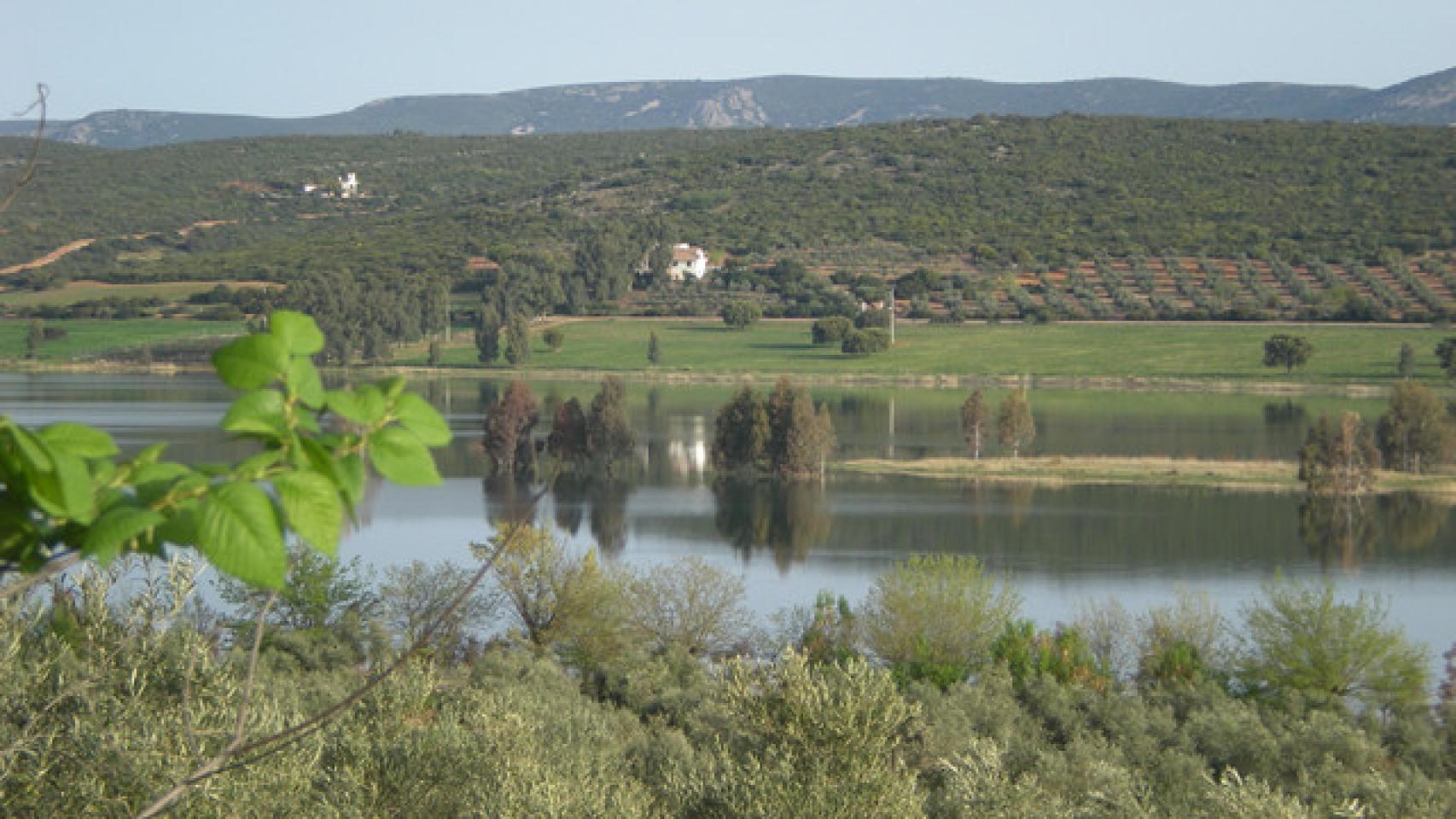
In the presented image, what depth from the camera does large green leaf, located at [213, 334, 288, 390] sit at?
1.90 meters

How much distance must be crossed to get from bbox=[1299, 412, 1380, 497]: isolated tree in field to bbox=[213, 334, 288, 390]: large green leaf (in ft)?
133

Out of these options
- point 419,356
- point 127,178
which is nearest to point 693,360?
point 419,356

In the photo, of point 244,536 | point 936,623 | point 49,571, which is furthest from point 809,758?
point 936,623

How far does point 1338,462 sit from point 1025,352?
29146mm

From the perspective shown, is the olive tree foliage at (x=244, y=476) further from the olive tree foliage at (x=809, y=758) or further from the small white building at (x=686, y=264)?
the small white building at (x=686, y=264)

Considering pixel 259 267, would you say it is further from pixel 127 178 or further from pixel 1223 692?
pixel 1223 692

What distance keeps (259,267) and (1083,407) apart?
39049mm

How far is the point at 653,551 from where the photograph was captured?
33.1 m

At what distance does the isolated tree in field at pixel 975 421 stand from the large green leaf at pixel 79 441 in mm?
43133

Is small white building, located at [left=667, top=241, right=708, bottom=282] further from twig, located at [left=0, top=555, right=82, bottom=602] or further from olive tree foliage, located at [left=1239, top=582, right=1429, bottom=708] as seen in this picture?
twig, located at [left=0, top=555, right=82, bottom=602]

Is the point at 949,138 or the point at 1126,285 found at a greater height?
the point at 949,138

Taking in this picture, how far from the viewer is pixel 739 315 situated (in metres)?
73.2

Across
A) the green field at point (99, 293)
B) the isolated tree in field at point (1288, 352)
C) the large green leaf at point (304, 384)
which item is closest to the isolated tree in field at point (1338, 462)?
the isolated tree in field at point (1288, 352)

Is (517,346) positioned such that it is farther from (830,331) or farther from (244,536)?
(244,536)
